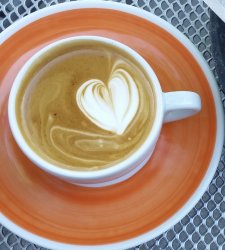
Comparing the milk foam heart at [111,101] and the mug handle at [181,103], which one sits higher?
the milk foam heart at [111,101]

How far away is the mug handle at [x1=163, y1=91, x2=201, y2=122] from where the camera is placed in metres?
0.73

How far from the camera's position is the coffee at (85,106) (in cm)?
77

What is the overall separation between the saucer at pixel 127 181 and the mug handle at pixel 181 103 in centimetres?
6

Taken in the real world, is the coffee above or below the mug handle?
above

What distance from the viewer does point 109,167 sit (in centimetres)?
75

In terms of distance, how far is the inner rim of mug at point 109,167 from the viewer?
2.41ft

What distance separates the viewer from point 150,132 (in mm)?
750

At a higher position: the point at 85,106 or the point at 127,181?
the point at 85,106

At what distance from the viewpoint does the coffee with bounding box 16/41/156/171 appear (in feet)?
2.52

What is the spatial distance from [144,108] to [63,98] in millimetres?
115

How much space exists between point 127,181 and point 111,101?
0.12 metres

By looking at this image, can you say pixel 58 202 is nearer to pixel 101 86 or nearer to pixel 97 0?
pixel 101 86

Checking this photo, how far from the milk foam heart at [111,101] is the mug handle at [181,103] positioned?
5cm

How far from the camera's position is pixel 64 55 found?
80 centimetres
